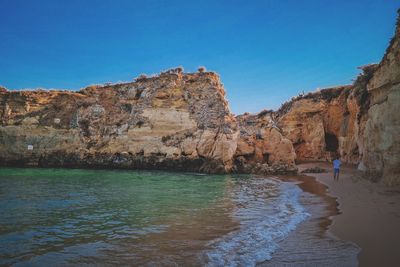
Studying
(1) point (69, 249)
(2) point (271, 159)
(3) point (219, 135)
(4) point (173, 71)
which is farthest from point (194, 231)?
(4) point (173, 71)

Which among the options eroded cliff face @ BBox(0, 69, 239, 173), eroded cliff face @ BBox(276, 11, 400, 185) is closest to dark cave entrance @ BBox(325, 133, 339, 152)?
eroded cliff face @ BBox(276, 11, 400, 185)

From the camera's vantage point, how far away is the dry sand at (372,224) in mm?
4906

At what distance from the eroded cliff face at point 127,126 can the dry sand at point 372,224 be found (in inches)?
571

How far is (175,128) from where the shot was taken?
1069 inches

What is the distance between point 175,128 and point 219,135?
3996 millimetres

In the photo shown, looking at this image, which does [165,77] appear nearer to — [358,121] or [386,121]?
[358,121]

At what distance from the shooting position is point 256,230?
279 inches

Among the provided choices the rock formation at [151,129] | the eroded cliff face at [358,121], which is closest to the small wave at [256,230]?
Answer: the eroded cliff face at [358,121]

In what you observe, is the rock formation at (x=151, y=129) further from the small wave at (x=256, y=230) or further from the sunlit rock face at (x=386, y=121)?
the small wave at (x=256, y=230)

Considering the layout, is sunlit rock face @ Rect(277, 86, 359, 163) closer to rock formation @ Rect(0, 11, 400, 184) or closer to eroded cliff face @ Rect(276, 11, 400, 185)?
eroded cliff face @ Rect(276, 11, 400, 185)

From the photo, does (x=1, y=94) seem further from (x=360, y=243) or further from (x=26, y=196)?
(x=360, y=243)


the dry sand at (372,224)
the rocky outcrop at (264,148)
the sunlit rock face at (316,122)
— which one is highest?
the sunlit rock face at (316,122)

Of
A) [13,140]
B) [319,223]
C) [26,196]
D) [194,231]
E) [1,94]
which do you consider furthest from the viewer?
[1,94]

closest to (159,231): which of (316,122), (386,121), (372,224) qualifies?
(372,224)
